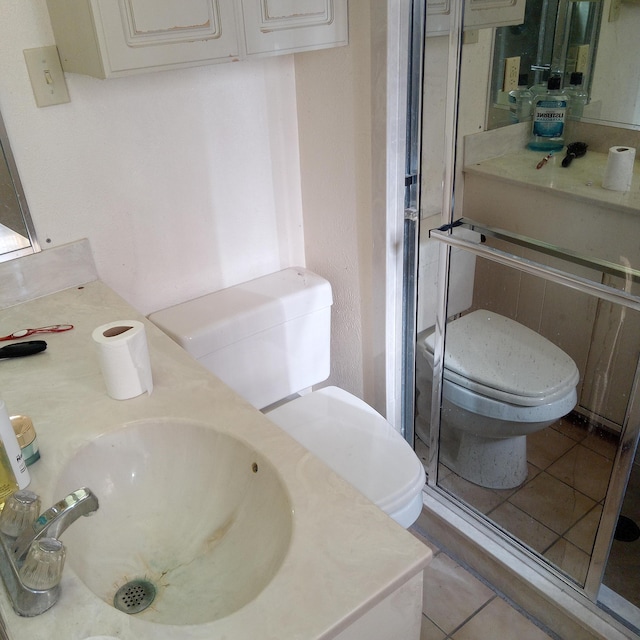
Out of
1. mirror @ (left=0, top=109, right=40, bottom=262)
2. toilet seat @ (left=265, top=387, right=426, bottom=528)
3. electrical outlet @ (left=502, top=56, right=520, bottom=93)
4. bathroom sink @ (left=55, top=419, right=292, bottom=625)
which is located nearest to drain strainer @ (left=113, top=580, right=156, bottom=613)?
bathroom sink @ (left=55, top=419, right=292, bottom=625)

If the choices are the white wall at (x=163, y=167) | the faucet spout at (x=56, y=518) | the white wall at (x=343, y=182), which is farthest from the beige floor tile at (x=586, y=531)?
the faucet spout at (x=56, y=518)

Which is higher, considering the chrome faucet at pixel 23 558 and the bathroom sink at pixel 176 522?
the chrome faucet at pixel 23 558

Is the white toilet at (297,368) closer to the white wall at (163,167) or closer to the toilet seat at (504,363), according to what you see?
the white wall at (163,167)

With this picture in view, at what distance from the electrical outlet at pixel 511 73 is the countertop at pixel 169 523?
Answer: 78 centimetres

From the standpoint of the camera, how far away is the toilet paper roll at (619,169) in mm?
1105

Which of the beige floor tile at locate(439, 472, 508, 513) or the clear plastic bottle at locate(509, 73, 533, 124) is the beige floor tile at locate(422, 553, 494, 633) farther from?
the clear plastic bottle at locate(509, 73, 533, 124)

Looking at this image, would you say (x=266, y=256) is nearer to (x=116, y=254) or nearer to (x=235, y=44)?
(x=116, y=254)

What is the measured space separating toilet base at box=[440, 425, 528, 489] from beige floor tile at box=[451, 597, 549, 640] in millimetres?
297

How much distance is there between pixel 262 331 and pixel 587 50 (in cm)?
89

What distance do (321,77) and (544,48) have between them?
1.75 ft

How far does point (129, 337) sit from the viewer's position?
3.34 feet

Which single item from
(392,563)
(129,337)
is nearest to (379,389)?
(129,337)

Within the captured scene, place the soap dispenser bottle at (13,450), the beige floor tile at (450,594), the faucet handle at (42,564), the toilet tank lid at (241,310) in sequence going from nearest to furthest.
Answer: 1. the faucet handle at (42,564)
2. the soap dispenser bottle at (13,450)
3. the toilet tank lid at (241,310)
4. the beige floor tile at (450,594)

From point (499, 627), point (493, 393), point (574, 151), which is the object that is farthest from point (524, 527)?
point (574, 151)
